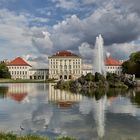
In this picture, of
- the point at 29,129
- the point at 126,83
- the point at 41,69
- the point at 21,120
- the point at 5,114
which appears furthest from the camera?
the point at 41,69

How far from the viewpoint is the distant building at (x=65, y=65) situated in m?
166

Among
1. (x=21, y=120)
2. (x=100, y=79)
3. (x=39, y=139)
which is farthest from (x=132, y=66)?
(x=39, y=139)

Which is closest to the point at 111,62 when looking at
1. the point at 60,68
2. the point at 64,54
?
the point at 64,54

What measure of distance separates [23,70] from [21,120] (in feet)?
520

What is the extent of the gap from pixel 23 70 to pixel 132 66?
285 feet

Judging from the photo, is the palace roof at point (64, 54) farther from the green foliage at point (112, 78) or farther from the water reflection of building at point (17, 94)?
the water reflection of building at point (17, 94)

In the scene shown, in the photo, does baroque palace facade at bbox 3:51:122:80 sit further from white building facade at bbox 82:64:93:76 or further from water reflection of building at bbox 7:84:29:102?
water reflection of building at bbox 7:84:29:102

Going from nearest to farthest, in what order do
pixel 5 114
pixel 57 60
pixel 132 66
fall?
pixel 5 114, pixel 132 66, pixel 57 60

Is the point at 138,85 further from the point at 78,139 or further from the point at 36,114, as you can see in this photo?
the point at 78,139

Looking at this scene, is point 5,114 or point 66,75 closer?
point 5,114

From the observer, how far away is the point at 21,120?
1897 cm

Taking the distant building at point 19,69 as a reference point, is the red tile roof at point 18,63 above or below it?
above

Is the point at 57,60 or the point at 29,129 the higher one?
the point at 57,60

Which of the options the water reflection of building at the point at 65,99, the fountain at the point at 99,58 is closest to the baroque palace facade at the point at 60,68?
the fountain at the point at 99,58
